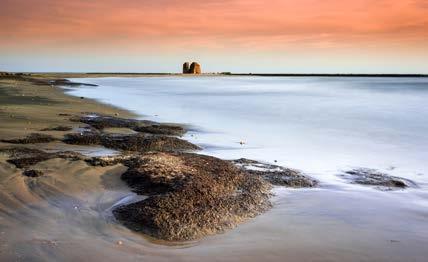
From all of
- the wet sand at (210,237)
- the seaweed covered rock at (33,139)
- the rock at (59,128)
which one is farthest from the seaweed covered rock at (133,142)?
the wet sand at (210,237)

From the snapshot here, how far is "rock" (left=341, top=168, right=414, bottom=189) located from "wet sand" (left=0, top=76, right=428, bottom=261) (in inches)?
27.7

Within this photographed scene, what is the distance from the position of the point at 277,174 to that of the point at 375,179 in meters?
2.21

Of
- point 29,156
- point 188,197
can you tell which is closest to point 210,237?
point 188,197

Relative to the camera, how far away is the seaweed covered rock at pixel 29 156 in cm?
875

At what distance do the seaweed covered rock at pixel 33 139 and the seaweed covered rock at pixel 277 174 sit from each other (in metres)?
5.10

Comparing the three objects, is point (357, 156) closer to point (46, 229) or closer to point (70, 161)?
point (70, 161)

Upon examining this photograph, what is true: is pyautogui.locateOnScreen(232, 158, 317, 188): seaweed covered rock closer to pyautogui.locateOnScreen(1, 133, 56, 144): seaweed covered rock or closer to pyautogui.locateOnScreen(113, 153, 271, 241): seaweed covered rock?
pyautogui.locateOnScreen(113, 153, 271, 241): seaweed covered rock

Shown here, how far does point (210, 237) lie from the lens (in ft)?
18.7

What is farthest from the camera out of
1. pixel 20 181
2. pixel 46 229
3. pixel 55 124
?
pixel 55 124

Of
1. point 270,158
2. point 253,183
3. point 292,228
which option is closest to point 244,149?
point 270,158

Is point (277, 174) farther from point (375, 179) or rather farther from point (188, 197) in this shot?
point (188, 197)

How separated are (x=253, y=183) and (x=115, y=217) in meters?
2.91

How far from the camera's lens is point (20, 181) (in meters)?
7.53

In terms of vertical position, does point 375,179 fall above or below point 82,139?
below
